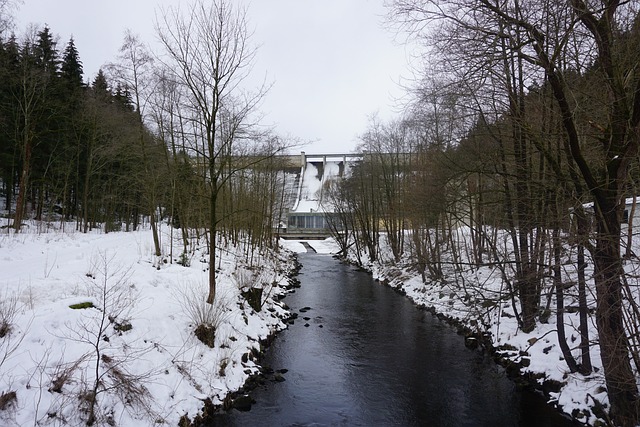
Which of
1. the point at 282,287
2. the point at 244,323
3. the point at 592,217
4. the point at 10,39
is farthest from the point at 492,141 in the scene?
the point at 10,39

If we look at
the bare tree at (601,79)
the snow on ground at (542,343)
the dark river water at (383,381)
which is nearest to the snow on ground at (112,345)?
the dark river water at (383,381)

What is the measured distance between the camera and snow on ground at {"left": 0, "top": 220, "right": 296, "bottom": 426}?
541cm

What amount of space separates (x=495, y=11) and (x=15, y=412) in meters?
8.15

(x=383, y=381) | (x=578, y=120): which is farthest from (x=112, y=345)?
(x=578, y=120)

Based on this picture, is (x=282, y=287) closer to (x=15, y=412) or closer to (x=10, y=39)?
(x=15, y=412)

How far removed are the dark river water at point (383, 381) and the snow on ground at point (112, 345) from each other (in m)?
0.98

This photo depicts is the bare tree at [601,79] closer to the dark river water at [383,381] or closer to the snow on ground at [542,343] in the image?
Result: the snow on ground at [542,343]

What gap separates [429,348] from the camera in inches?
449

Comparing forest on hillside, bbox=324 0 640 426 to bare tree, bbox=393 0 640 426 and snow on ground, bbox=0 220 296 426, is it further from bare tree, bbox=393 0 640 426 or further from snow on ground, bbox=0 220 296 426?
snow on ground, bbox=0 220 296 426

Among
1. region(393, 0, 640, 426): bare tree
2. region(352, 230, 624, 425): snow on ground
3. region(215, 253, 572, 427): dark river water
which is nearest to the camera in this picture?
region(393, 0, 640, 426): bare tree

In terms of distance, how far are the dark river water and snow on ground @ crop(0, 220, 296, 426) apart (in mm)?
983

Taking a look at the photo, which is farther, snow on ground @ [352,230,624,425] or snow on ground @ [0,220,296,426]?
snow on ground @ [352,230,624,425]

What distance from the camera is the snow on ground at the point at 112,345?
5.41m

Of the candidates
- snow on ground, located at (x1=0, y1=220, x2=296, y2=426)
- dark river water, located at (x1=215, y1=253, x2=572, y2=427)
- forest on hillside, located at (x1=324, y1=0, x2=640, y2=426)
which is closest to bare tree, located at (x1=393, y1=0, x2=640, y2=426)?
forest on hillside, located at (x1=324, y1=0, x2=640, y2=426)
